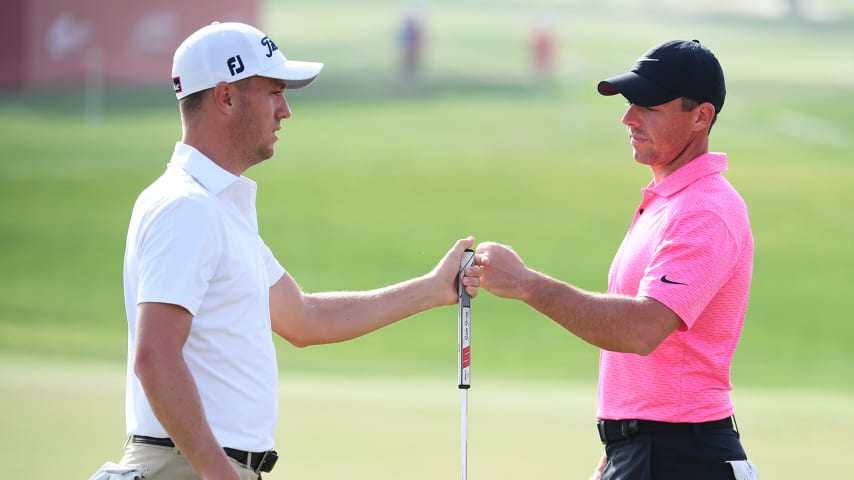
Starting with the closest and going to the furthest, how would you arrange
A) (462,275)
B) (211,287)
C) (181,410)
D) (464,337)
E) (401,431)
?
(181,410) → (211,287) → (464,337) → (462,275) → (401,431)

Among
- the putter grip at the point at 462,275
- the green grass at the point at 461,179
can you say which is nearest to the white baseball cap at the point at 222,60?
the putter grip at the point at 462,275

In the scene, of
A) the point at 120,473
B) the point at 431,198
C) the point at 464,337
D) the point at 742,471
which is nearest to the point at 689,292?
the point at 742,471

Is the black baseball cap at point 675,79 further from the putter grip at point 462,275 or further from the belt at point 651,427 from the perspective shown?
the belt at point 651,427

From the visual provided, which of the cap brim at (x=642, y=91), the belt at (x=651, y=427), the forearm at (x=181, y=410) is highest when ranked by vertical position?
the cap brim at (x=642, y=91)

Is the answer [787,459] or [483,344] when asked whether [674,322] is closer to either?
[787,459]

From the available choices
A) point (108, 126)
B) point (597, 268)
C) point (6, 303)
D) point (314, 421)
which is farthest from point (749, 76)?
point (314, 421)

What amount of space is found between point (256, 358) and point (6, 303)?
15395mm

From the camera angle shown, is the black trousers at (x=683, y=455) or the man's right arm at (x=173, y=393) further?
the black trousers at (x=683, y=455)

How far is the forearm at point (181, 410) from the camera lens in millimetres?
3301

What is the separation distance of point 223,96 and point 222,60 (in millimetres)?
107

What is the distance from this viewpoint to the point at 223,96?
3.73 m

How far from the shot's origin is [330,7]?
98.7ft

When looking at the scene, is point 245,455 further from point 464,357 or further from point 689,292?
point 689,292

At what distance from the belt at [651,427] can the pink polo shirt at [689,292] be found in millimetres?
21
